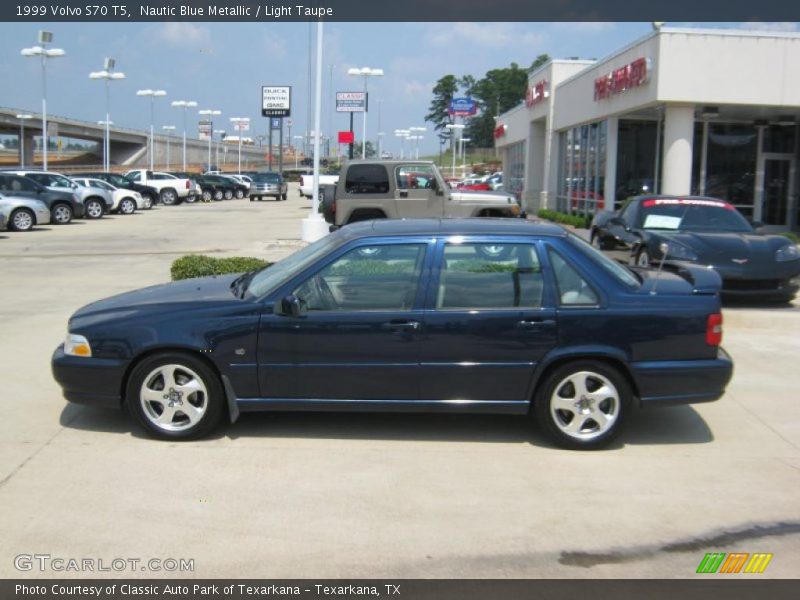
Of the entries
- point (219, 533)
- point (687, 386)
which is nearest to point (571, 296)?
point (687, 386)

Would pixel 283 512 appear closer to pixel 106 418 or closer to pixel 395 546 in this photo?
pixel 395 546

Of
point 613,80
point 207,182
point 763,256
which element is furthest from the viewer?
point 207,182

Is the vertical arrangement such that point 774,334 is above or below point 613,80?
below

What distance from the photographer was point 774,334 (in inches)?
401

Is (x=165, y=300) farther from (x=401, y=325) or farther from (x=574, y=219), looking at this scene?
(x=574, y=219)

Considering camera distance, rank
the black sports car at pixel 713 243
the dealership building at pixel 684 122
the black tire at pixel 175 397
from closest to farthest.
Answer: the black tire at pixel 175 397, the black sports car at pixel 713 243, the dealership building at pixel 684 122

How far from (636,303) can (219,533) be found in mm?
3217

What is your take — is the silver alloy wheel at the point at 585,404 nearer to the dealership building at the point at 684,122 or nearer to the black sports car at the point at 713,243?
the black sports car at the point at 713,243

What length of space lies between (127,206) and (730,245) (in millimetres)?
28556

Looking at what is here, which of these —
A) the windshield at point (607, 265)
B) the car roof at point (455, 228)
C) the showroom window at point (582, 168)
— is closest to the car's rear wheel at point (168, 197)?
the showroom window at point (582, 168)

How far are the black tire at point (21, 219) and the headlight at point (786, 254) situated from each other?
21.2 metres

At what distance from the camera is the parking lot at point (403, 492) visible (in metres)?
4.37

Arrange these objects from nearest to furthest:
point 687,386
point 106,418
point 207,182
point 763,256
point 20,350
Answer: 1. point 687,386
2. point 106,418
3. point 20,350
4. point 763,256
5. point 207,182

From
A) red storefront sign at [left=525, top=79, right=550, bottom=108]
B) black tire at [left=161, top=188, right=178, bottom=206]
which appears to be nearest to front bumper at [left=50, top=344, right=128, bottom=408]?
red storefront sign at [left=525, top=79, right=550, bottom=108]
